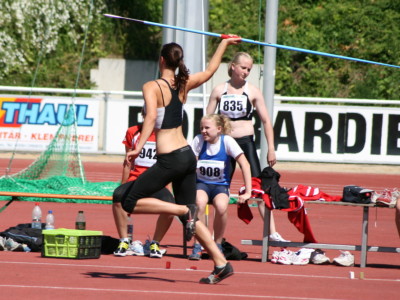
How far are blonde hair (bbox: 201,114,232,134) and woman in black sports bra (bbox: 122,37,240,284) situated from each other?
146 centimetres

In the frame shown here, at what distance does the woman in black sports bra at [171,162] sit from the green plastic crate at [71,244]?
1.45 meters

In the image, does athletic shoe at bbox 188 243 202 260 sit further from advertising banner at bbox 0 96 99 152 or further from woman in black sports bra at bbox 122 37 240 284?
advertising banner at bbox 0 96 99 152

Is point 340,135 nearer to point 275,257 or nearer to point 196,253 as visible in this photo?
point 275,257

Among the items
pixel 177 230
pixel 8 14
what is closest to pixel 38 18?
pixel 8 14

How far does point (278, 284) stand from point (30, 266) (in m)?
2.30

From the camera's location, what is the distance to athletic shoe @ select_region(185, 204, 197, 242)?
26.2ft

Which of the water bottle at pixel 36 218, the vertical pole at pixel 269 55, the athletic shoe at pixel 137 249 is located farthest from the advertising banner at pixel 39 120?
the athletic shoe at pixel 137 249

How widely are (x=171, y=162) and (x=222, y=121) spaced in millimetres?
1843

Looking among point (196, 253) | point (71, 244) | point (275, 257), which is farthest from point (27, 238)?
point (275, 257)

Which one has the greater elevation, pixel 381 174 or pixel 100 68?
pixel 100 68

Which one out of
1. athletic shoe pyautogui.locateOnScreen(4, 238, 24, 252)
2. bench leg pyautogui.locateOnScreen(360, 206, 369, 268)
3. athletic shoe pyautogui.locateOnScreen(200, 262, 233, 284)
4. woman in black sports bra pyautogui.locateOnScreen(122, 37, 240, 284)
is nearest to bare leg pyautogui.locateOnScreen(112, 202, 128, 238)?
athletic shoe pyautogui.locateOnScreen(4, 238, 24, 252)

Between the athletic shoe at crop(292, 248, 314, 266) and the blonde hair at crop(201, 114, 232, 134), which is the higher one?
the blonde hair at crop(201, 114, 232, 134)

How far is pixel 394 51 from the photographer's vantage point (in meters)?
29.6

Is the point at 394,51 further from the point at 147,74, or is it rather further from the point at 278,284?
the point at 278,284
